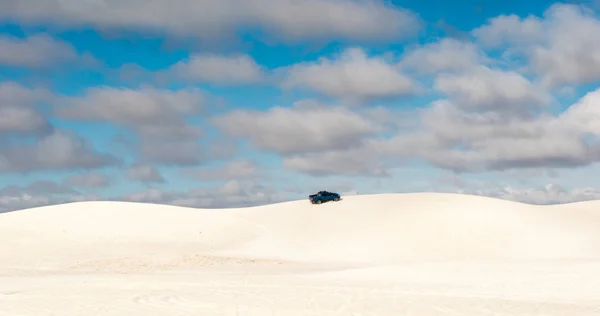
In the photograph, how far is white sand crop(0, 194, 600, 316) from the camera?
44.3 feet

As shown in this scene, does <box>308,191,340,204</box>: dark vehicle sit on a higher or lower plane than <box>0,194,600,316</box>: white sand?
higher

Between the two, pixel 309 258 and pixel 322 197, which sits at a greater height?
pixel 322 197

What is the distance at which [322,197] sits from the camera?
132 feet

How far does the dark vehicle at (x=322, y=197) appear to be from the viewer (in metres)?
40.1

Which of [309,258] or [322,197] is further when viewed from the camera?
[322,197]

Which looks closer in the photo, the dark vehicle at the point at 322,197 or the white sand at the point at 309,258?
the white sand at the point at 309,258

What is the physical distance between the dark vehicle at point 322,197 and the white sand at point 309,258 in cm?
67

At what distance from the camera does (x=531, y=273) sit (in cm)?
1983

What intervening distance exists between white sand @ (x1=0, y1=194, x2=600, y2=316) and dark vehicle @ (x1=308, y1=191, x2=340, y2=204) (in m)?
0.67

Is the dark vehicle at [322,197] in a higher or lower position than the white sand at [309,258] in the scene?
higher

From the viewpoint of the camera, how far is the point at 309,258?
2934cm

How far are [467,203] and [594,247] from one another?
823cm

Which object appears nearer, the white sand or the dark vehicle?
the white sand

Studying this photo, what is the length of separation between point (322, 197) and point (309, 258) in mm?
11152
